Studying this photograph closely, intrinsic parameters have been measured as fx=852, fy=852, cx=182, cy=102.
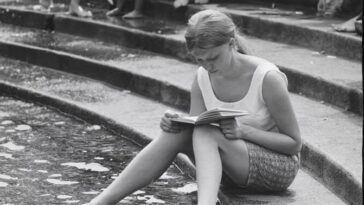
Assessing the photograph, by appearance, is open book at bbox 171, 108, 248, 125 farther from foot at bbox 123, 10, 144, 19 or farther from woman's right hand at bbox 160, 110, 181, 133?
foot at bbox 123, 10, 144, 19

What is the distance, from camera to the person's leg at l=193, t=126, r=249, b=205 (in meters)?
4.27

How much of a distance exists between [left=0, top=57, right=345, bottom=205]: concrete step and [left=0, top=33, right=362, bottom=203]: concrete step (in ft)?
0.29

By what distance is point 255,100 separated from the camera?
15.1 ft

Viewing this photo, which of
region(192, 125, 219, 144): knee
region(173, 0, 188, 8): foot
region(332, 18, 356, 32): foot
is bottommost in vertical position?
region(173, 0, 188, 8): foot

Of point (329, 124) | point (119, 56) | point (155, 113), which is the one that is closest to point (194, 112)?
point (329, 124)

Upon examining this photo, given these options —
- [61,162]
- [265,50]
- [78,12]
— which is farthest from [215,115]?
[78,12]

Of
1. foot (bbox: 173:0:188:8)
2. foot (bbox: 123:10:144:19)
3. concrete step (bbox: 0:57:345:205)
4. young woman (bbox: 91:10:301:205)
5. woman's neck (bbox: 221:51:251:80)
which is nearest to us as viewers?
young woman (bbox: 91:10:301:205)

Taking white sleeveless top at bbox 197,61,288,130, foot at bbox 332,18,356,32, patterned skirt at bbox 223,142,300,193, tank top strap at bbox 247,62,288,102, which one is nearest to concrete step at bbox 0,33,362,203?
patterned skirt at bbox 223,142,300,193

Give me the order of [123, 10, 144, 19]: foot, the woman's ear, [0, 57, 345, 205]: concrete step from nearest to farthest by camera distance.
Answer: the woman's ear → [0, 57, 345, 205]: concrete step → [123, 10, 144, 19]: foot

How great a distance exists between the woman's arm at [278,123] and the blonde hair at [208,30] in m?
0.34

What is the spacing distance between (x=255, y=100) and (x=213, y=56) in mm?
378

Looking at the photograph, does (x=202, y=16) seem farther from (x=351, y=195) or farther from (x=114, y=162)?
(x=114, y=162)

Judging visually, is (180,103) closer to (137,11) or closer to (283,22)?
A: (283,22)

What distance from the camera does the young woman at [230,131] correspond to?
4.38 metres
